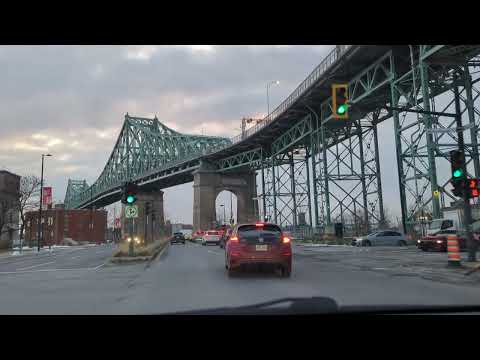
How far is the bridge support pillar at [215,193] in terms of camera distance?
7650 centimetres

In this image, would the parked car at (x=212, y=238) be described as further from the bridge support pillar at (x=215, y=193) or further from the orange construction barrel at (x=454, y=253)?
the orange construction barrel at (x=454, y=253)

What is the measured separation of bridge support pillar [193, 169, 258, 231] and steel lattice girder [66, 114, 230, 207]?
662cm

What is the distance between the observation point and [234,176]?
81.6 meters

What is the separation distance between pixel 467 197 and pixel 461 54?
64.4 ft

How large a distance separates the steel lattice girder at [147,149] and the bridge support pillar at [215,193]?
6.62 metres

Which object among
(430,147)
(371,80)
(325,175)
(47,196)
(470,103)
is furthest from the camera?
(325,175)

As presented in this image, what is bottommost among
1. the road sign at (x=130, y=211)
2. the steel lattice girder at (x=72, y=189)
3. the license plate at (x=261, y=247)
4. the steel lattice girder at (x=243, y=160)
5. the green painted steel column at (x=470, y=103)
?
the license plate at (x=261, y=247)

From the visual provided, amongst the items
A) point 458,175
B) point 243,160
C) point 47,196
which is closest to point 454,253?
point 458,175

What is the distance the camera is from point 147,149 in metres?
102

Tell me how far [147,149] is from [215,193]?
102 feet

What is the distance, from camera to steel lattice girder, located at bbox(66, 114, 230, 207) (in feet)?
311

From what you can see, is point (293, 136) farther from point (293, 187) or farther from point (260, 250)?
point (260, 250)

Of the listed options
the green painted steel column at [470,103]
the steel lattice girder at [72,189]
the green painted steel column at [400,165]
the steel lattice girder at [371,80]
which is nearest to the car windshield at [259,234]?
the green painted steel column at [400,165]
